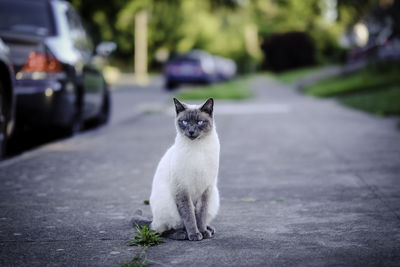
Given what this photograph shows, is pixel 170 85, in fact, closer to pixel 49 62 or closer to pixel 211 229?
pixel 49 62

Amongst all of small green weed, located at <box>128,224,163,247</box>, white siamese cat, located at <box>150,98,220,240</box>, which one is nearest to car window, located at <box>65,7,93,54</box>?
white siamese cat, located at <box>150,98,220,240</box>

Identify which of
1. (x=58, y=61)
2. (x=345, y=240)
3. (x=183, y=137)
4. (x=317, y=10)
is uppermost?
(x=317, y=10)

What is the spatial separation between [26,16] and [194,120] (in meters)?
5.15

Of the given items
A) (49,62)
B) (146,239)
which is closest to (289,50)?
(49,62)

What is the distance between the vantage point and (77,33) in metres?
9.52

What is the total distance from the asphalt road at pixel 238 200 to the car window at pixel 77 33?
1.47 metres

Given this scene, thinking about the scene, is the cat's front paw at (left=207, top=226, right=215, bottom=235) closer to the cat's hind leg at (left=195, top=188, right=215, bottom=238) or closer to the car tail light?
the cat's hind leg at (left=195, top=188, right=215, bottom=238)

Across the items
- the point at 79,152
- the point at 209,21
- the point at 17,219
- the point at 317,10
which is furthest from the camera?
the point at 209,21

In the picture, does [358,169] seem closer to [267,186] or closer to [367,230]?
[267,186]

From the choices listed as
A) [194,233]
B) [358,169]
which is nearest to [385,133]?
[358,169]

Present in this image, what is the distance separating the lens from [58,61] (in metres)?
8.09

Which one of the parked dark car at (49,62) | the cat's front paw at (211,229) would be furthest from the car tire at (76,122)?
the cat's front paw at (211,229)

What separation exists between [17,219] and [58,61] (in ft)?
12.8

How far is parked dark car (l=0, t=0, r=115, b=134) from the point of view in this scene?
762 centimetres
